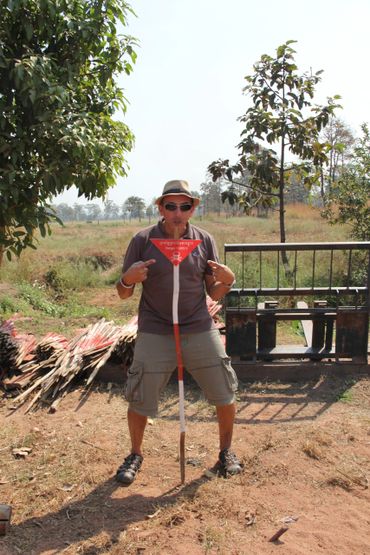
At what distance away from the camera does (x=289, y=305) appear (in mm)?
8234

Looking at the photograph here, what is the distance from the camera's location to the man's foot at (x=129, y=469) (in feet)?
11.1

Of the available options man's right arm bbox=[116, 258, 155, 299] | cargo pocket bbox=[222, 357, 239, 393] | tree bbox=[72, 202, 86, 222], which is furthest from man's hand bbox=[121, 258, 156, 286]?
tree bbox=[72, 202, 86, 222]

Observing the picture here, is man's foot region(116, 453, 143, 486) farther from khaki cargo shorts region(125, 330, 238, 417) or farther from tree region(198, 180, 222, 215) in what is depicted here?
tree region(198, 180, 222, 215)

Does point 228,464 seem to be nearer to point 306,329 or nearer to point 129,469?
point 129,469

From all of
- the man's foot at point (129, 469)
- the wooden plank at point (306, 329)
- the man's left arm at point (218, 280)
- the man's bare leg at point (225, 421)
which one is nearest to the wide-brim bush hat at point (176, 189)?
the man's left arm at point (218, 280)

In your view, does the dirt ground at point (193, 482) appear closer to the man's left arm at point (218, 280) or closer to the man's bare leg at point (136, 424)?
the man's bare leg at point (136, 424)

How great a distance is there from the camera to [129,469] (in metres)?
3.43

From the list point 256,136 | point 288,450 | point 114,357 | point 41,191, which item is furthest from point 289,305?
point 41,191

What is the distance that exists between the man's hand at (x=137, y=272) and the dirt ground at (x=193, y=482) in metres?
1.42

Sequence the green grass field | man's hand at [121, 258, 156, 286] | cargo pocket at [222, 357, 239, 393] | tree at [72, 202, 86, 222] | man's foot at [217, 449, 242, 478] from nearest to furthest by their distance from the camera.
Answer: man's hand at [121, 258, 156, 286], cargo pocket at [222, 357, 239, 393], man's foot at [217, 449, 242, 478], the green grass field, tree at [72, 202, 86, 222]

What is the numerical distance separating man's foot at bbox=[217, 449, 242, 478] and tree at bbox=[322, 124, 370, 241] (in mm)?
8405

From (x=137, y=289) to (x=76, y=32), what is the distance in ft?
28.7

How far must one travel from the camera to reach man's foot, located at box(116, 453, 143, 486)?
3.39m

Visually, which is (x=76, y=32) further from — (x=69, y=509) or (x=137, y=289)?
(x=137, y=289)
